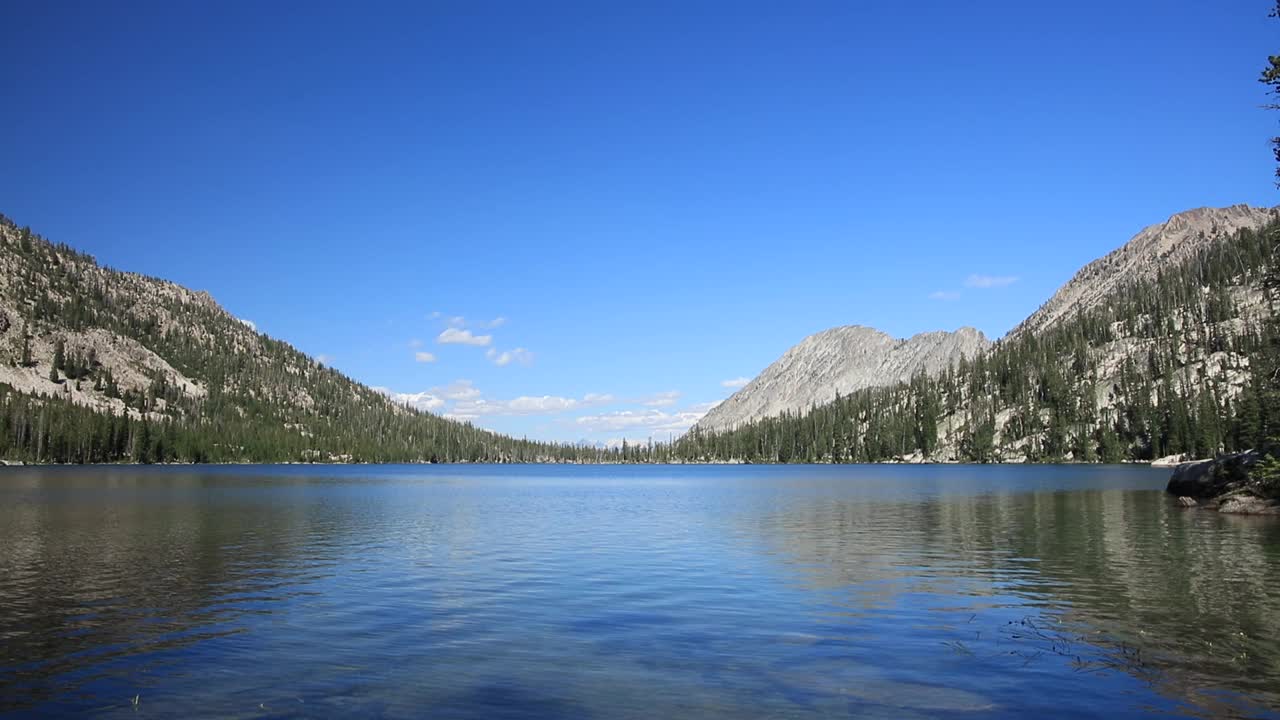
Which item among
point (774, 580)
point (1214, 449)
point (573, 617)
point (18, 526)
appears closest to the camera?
point (573, 617)

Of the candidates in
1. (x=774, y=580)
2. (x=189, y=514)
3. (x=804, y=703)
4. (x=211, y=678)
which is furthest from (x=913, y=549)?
(x=189, y=514)

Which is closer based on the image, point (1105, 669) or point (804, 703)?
point (804, 703)

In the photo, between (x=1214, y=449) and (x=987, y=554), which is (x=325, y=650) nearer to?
(x=987, y=554)

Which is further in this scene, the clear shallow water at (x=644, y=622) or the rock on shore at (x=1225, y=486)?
the rock on shore at (x=1225, y=486)

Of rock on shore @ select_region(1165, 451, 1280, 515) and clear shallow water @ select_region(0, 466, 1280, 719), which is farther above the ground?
rock on shore @ select_region(1165, 451, 1280, 515)

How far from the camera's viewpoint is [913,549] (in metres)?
39.4

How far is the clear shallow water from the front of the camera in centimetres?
1545

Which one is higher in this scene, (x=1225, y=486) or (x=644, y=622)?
(x=1225, y=486)

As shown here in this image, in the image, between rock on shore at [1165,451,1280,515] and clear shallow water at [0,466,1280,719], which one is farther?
rock on shore at [1165,451,1280,515]

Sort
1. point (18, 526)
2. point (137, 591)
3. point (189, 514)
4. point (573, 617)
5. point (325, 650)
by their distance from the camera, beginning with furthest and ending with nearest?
point (189, 514) < point (18, 526) < point (137, 591) < point (573, 617) < point (325, 650)

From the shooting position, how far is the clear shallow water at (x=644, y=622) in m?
15.4

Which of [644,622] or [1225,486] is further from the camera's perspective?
[1225,486]

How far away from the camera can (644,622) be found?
2314 cm

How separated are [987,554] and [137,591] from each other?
33.5 m
